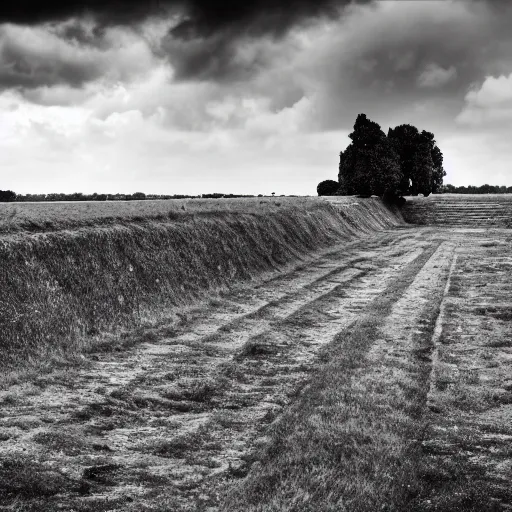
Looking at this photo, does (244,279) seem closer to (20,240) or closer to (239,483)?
(20,240)

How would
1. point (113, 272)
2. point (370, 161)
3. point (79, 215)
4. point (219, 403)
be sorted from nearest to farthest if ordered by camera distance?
point (219, 403), point (113, 272), point (79, 215), point (370, 161)

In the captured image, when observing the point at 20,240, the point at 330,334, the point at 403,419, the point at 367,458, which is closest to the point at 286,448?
the point at 367,458

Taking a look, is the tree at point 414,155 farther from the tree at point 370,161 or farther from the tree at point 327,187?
the tree at point 327,187

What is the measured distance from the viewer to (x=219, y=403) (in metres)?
9.70

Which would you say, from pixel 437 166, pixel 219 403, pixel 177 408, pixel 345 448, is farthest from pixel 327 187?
pixel 345 448

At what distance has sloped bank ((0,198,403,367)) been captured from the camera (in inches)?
489

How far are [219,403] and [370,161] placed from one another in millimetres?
55728

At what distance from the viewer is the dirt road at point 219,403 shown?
684 cm

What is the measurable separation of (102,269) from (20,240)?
2445mm

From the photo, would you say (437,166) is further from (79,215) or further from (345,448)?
(345,448)

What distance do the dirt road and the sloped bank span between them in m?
1.02

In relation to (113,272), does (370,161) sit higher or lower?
higher

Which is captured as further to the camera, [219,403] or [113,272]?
[113,272]

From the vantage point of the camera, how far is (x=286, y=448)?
7.77 metres
